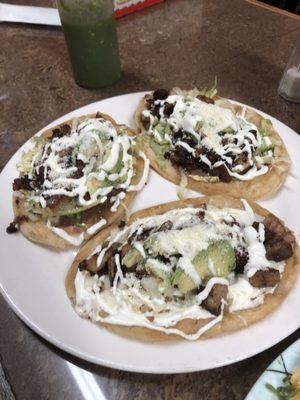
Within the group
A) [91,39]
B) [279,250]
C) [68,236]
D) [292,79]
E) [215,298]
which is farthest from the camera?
[292,79]

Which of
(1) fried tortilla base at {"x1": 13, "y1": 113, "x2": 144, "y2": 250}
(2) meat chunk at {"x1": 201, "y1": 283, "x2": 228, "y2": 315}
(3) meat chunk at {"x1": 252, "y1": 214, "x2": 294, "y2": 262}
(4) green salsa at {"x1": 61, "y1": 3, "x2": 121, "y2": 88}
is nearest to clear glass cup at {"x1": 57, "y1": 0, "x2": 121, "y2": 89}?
(4) green salsa at {"x1": 61, "y1": 3, "x2": 121, "y2": 88}

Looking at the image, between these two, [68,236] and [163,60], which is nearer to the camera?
[68,236]

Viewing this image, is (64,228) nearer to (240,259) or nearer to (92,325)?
(92,325)

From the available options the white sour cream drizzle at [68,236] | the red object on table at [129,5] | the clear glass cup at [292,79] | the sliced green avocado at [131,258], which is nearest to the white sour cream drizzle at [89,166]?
the white sour cream drizzle at [68,236]

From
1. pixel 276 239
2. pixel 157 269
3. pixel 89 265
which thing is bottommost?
pixel 89 265

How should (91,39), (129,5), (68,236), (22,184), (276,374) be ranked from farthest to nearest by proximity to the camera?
(129,5)
(91,39)
(22,184)
(68,236)
(276,374)

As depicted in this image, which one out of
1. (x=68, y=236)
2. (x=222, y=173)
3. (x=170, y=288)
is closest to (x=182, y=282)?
(x=170, y=288)
